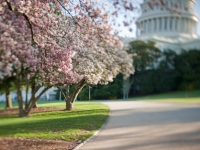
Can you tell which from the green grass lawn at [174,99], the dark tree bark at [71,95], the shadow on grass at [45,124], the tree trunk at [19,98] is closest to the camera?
the tree trunk at [19,98]

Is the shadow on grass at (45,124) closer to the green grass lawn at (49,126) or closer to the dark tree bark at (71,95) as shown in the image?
the green grass lawn at (49,126)

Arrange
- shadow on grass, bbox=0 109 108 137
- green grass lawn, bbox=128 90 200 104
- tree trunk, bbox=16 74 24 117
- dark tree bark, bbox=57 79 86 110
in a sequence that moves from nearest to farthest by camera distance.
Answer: tree trunk, bbox=16 74 24 117, shadow on grass, bbox=0 109 108 137, dark tree bark, bbox=57 79 86 110, green grass lawn, bbox=128 90 200 104

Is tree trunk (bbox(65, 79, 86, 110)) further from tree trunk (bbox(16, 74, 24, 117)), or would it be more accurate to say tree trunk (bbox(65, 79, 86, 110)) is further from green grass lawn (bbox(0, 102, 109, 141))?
tree trunk (bbox(16, 74, 24, 117))

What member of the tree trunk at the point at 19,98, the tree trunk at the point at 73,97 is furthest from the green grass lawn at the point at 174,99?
the tree trunk at the point at 19,98

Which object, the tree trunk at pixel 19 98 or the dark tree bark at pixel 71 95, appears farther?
the dark tree bark at pixel 71 95

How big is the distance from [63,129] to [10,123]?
109 inches

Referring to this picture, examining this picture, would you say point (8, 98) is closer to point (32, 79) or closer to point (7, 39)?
point (32, 79)

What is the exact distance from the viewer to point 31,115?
984cm

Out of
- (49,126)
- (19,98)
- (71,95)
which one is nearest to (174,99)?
(71,95)

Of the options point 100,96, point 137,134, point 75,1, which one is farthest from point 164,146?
point 100,96

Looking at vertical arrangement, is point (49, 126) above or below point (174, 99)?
above

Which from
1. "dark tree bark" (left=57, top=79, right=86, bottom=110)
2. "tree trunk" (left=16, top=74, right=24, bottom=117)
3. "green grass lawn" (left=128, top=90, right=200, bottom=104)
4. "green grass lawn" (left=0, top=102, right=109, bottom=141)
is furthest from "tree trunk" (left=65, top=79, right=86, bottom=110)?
"green grass lawn" (left=128, top=90, right=200, bottom=104)

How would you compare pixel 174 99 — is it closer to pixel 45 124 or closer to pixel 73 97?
pixel 73 97

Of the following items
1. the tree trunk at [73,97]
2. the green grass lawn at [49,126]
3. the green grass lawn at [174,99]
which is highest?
the tree trunk at [73,97]
